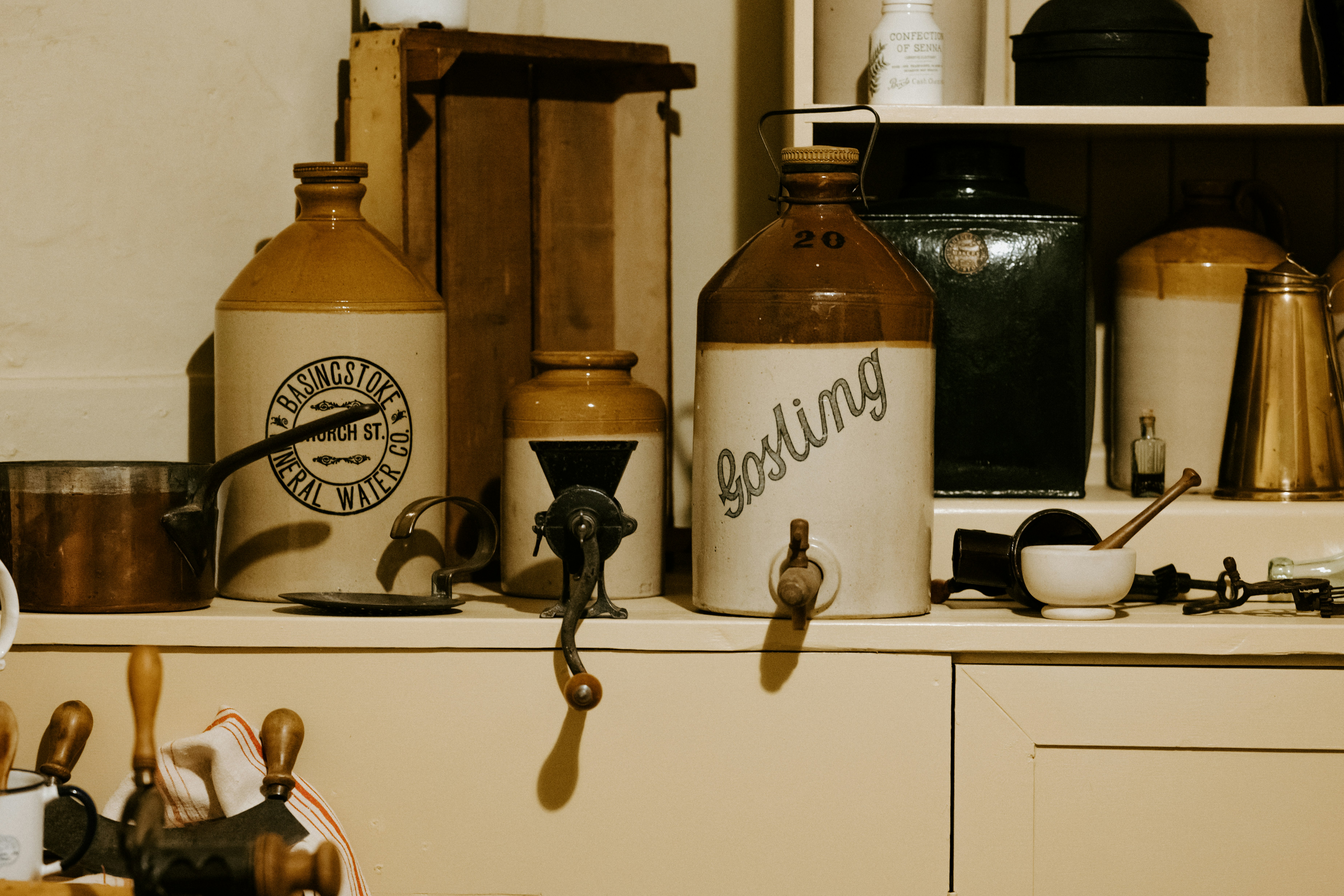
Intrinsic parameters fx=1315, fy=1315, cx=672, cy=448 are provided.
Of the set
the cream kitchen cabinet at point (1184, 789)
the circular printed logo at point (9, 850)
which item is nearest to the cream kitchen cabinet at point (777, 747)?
the cream kitchen cabinet at point (1184, 789)

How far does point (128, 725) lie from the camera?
105cm

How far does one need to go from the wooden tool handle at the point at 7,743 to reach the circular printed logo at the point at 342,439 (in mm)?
308

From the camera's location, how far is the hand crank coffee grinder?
1.00 metres

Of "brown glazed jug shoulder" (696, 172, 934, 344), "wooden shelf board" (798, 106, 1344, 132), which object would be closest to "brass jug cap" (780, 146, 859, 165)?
"brown glazed jug shoulder" (696, 172, 934, 344)

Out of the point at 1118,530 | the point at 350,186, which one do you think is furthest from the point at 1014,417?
the point at 350,186

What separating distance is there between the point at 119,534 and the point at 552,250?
1.80ft

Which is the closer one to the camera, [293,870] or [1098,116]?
[293,870]

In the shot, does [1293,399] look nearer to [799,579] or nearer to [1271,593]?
[1271,593]

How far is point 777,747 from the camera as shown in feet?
3.39

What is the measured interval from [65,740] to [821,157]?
752mm

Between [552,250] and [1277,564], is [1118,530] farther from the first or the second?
[552,250]

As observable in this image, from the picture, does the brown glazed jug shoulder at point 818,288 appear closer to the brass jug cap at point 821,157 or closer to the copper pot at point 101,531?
the brass jug cap at point 821,157

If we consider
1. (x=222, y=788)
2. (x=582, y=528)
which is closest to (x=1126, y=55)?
(x=582, y=528)

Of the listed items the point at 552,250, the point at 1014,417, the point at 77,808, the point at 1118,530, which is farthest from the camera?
the point at 552,250
